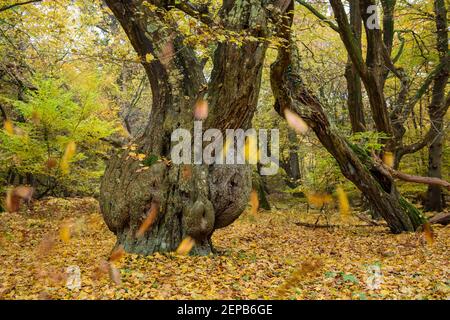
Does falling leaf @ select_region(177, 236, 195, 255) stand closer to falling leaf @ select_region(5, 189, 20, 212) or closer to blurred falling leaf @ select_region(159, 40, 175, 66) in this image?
blurred falling leaf @ select_region(159, 40, 175, 66)

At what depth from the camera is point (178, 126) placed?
259 inches

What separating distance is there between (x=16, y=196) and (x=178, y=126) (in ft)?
25.7

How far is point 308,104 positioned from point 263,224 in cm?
490

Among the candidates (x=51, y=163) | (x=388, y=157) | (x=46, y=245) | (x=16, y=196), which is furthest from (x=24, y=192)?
(x=388, y=157)

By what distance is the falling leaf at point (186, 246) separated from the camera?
6.29m

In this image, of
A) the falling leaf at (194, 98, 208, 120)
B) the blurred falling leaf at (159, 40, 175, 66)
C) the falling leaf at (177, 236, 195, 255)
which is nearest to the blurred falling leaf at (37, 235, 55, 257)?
the falling leaf at (177, 236, 195, 255)

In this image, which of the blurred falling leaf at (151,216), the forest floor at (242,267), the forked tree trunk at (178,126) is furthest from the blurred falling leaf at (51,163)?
the blurred falling leaf at (151,216)

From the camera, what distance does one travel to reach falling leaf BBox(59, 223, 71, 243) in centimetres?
925

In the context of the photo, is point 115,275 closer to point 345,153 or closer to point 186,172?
point 186,172

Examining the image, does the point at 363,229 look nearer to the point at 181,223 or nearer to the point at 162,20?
the point at 181,223

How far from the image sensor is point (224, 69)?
20.0 feet

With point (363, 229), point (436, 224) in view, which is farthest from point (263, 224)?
point (436, 224)

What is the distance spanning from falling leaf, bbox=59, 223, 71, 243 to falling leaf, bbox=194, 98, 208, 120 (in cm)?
467
